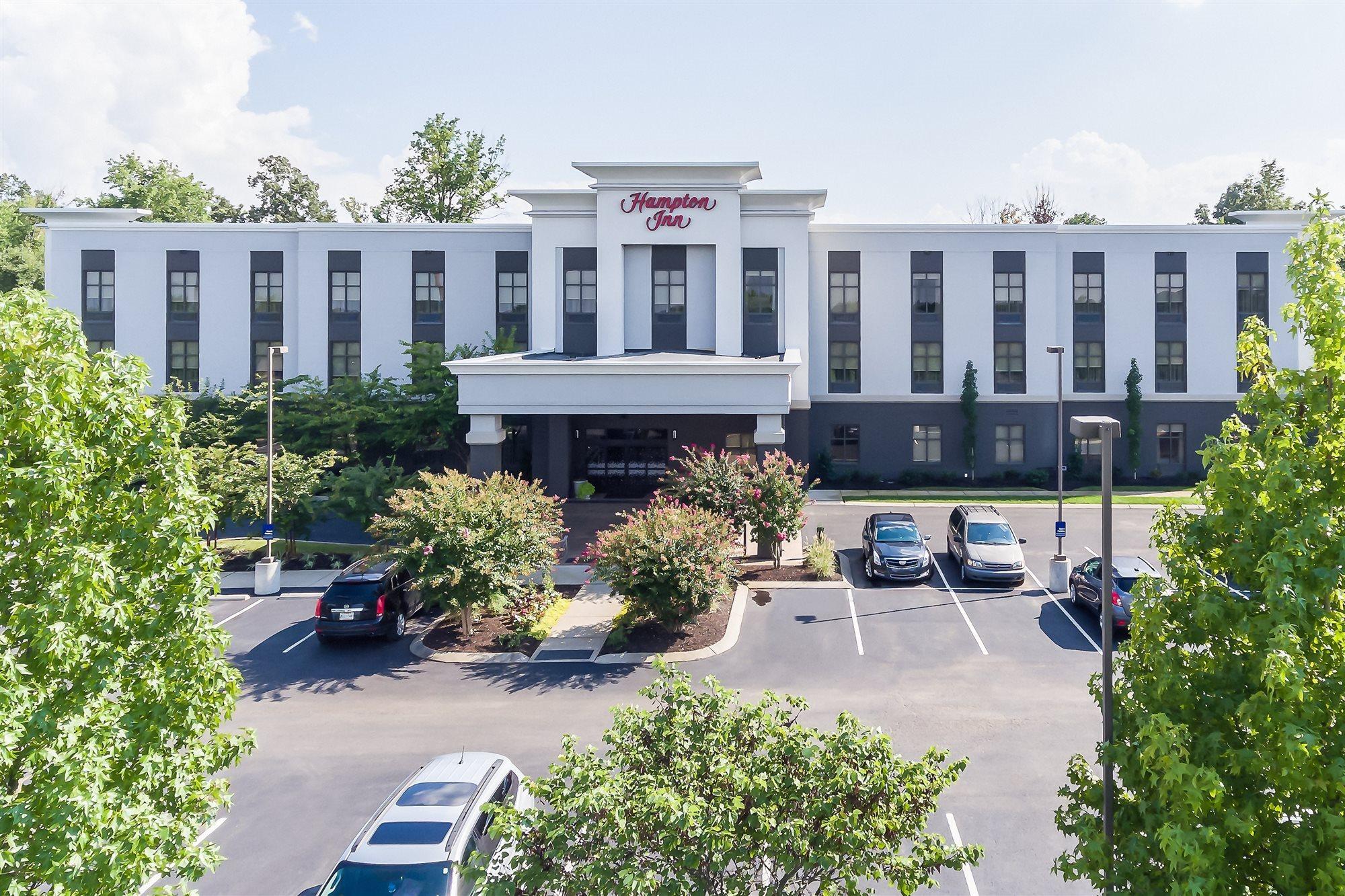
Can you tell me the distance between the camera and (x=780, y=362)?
28.9 metres

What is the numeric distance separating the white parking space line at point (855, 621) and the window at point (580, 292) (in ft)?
62.4

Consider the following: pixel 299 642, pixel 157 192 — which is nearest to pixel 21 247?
pixel 157 192

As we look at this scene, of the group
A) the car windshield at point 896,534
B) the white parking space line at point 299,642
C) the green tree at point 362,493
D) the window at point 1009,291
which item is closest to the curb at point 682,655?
the car windshield at point 896,534

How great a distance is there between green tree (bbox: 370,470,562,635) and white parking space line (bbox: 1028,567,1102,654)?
39.8ft

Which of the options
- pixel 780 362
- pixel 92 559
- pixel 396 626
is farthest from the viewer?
pixel 780 362

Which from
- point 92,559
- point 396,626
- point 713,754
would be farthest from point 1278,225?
point 92,559

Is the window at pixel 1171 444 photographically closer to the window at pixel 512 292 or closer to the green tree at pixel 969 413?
the green tree at pixel 969 413

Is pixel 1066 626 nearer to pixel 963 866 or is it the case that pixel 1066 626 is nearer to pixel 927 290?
pixel 963 866

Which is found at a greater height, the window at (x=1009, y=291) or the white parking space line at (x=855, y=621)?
the window at (x=1009, y=291)

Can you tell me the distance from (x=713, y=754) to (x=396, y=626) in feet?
48.1

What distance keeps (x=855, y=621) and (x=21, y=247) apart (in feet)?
204

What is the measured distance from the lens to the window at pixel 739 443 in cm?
3666

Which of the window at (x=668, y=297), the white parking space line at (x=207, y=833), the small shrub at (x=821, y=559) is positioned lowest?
the white parking space line at (x=207, y=833)

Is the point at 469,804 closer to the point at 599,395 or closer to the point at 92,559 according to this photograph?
the point at 92,559
